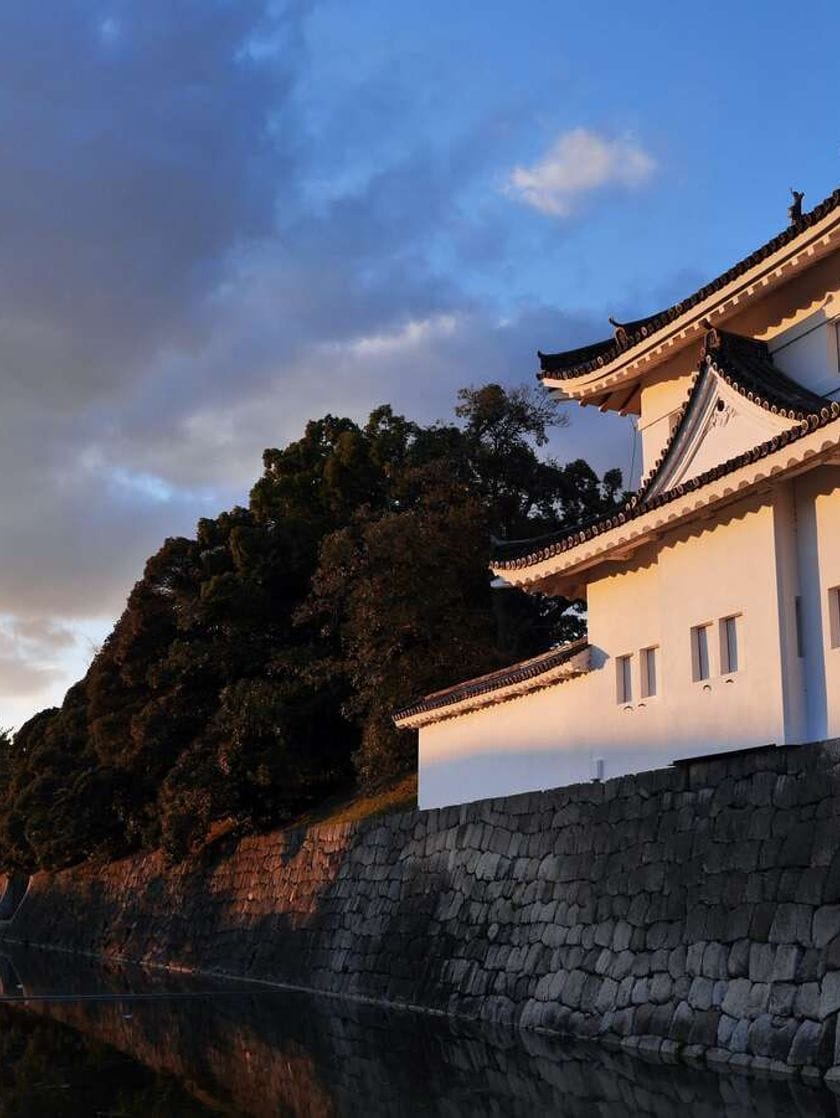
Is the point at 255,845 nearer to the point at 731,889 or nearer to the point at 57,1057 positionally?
the point at 57,1057

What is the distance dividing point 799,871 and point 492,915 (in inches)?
215

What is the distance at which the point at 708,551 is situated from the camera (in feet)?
44.7

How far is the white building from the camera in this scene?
1238 cm

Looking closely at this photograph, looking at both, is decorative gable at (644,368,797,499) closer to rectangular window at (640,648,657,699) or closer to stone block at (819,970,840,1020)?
rectangular window at (640,648,657,699)

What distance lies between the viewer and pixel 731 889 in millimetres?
11359

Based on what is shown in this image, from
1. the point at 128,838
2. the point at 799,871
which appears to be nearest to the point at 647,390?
the point at 799,871

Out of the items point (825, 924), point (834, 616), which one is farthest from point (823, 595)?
point (825, 924)

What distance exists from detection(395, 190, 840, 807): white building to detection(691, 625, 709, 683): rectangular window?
14 mm

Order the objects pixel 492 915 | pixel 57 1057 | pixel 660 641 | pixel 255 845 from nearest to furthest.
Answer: pixel 57 1057
pixel 660 641
pixel 492 915
pixel 255 845

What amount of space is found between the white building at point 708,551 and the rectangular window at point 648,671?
0.08 feet

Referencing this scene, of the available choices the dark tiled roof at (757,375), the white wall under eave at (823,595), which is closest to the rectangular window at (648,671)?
the white wall under eave at (823,595)

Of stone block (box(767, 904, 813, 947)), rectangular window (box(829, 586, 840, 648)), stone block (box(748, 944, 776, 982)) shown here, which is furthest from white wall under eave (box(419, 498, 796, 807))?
stone block (box(748, 944, 776, 982))

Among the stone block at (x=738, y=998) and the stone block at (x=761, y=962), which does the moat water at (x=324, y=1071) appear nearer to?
the stone block at (x=738, y=998)

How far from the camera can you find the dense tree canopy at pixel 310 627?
24.3 meters
